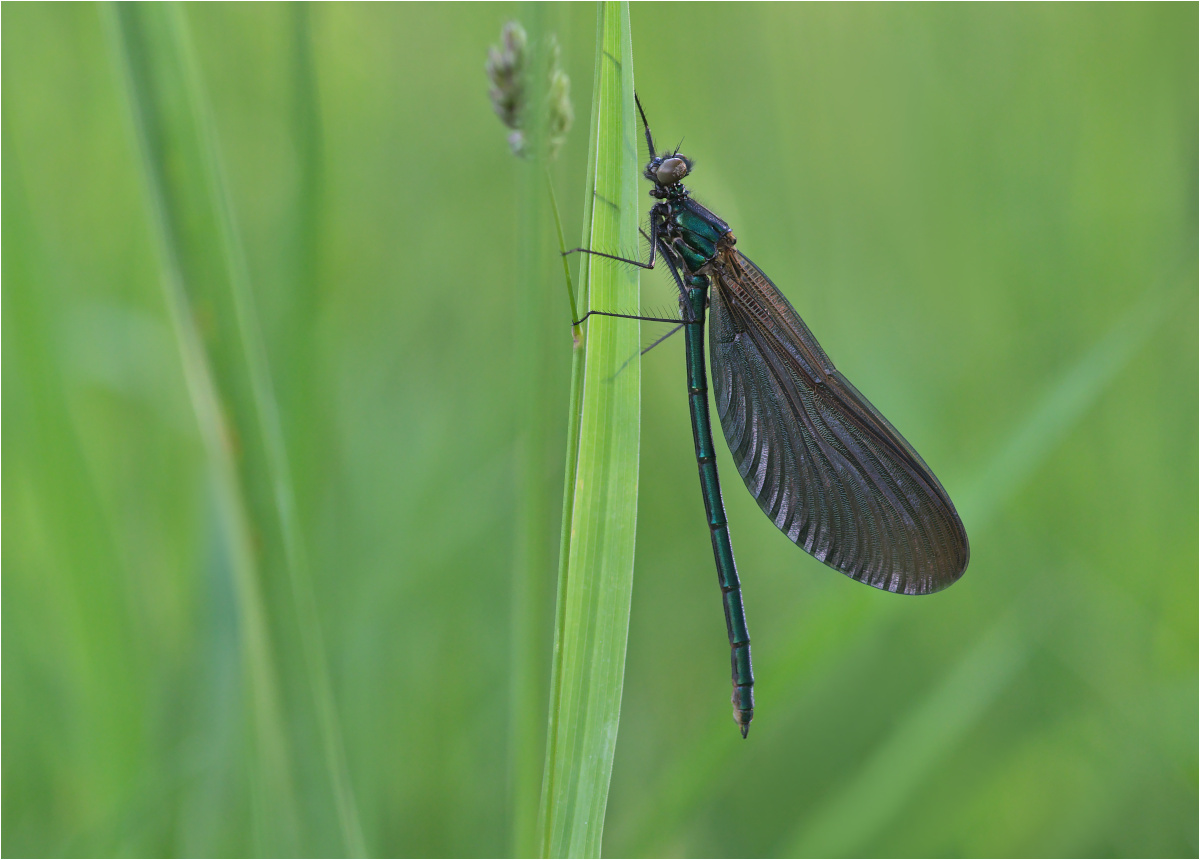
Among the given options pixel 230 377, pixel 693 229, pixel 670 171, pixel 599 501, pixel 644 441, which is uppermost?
pixel 670 171

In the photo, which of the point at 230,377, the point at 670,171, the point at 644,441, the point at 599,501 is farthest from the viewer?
the point at 644,441

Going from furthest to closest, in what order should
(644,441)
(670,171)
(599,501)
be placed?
(644,441) → (670,171) → (599,501)

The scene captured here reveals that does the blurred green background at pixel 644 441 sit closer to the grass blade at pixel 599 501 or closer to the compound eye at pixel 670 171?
the grass blade at pixel 599 501

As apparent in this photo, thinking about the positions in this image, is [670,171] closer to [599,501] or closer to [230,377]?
[599,501]

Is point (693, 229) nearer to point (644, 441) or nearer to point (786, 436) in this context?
point (786, 436)

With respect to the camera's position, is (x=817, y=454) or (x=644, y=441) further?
(x=644, y=441)

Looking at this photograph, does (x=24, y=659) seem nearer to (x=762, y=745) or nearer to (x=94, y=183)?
(x=94, y=183)

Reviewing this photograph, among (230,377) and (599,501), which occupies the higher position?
(230,377)

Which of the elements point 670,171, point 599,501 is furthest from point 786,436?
point 599,501
